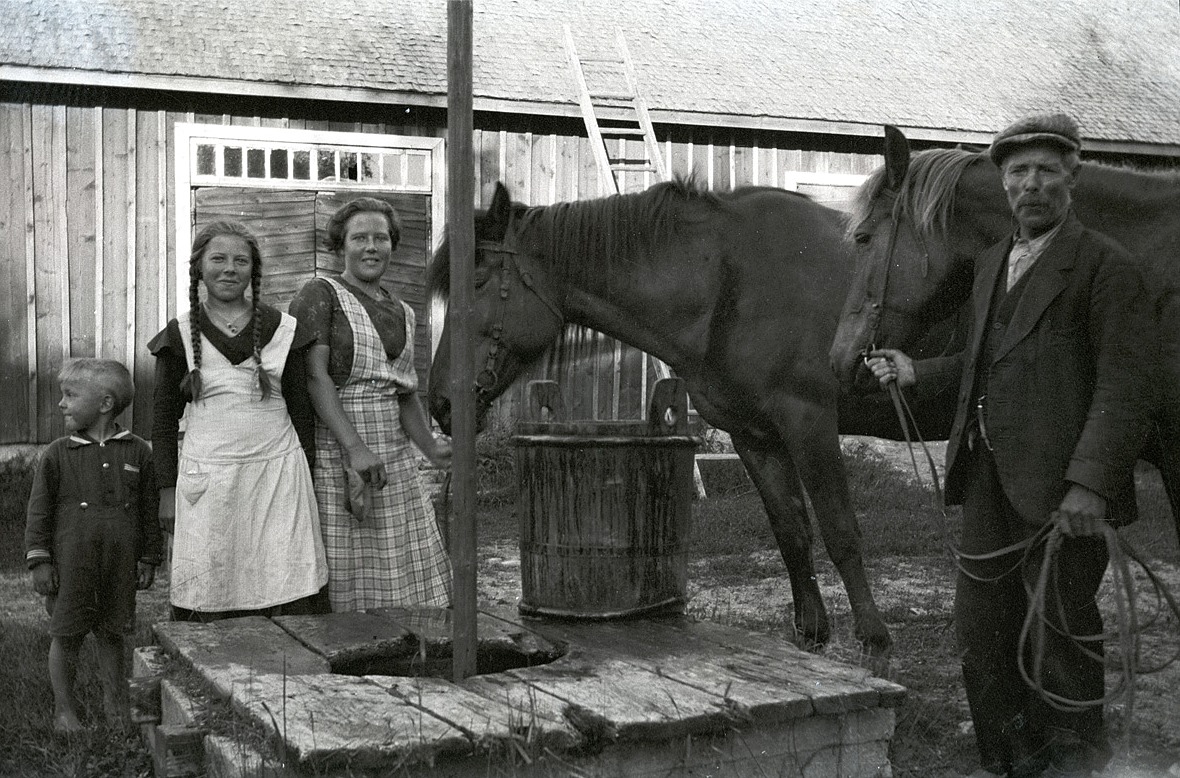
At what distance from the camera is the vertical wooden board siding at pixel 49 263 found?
27.5 ft

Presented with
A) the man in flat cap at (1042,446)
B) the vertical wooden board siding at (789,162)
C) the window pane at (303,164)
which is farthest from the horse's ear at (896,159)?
the vertical wooden board siding at (789,162)

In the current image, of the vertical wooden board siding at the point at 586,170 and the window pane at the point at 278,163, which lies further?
the vertical wooden board siding at the point at 586,170

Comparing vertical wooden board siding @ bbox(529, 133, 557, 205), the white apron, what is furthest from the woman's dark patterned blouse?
vertical wooden board siding @ bbox(529, 133, 557, 205)

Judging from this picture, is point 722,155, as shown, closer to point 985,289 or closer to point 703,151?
point 703,151

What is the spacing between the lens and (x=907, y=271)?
11.0 feet

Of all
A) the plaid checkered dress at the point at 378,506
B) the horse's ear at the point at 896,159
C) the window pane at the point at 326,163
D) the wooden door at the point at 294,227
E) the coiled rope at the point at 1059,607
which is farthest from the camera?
the window pane at the point at 326,163

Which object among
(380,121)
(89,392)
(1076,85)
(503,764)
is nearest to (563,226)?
(89,392)

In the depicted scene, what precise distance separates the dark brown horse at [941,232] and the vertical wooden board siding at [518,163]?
6391 mm

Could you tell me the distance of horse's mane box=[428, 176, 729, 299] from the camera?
4.55 metres

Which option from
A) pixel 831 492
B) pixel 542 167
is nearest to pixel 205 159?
pixel 542 167

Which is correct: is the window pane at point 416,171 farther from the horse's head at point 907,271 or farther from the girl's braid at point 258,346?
the horse's head at point 907,271

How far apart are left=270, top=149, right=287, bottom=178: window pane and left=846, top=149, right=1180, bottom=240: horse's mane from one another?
6406 mm

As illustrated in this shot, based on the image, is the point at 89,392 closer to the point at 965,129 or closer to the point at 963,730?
the point at 963,730

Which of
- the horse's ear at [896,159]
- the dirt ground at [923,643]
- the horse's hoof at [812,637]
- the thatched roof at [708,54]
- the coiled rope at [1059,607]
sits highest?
the thatched roof at [708,54]
